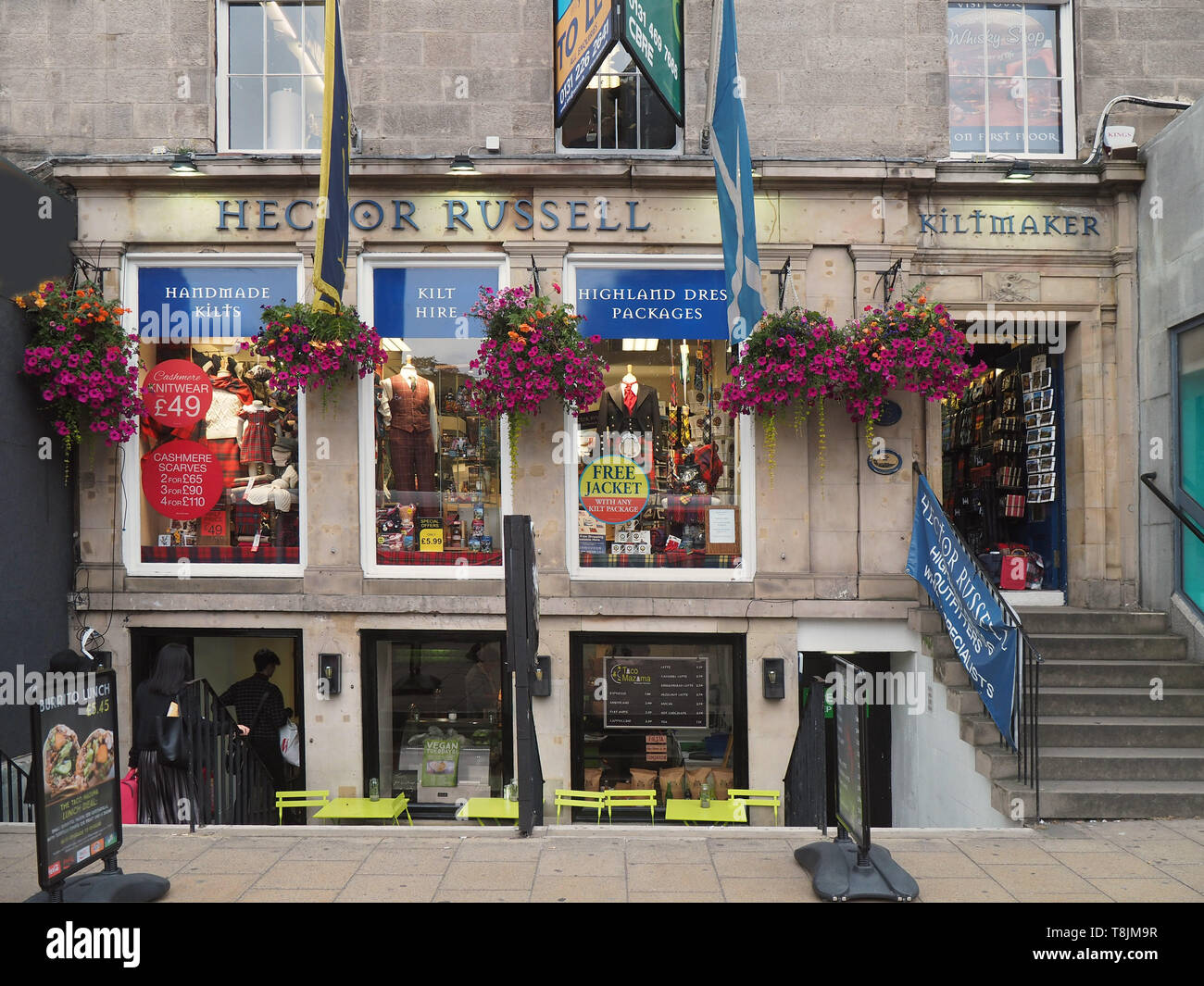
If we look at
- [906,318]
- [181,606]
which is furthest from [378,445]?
[906,318]

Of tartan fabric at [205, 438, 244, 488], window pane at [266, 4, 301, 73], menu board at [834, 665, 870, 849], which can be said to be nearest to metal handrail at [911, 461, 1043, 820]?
menu board at [834, 665, 870, 849]

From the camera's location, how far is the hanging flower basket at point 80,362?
846 cm

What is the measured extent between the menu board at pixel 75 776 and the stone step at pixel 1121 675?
6747 millimetres

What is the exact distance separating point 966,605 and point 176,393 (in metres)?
8.03

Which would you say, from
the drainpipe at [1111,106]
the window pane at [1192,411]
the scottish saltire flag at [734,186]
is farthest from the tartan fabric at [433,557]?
the drainpipe at [1111,106]

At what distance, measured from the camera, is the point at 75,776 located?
16.4ft

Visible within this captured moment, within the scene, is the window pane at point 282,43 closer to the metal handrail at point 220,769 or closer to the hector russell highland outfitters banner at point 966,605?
the metal handrail at point 220,769

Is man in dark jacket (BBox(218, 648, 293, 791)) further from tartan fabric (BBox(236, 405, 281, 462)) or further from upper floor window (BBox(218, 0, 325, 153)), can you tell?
upper floor window (BBox(218, 0, 325, 153))

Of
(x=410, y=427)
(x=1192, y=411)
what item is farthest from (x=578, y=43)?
(x=1192, y=411)

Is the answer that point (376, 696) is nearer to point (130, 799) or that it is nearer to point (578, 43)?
point (130, 799)

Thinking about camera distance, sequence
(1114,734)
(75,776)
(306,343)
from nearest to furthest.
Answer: (75,776)
(1114,734)
(306,343)

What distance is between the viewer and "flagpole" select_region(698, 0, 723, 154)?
26.8 ft

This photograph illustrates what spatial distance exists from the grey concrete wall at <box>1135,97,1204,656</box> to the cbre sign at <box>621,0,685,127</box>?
15.7ft

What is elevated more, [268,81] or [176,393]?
[268,81]
